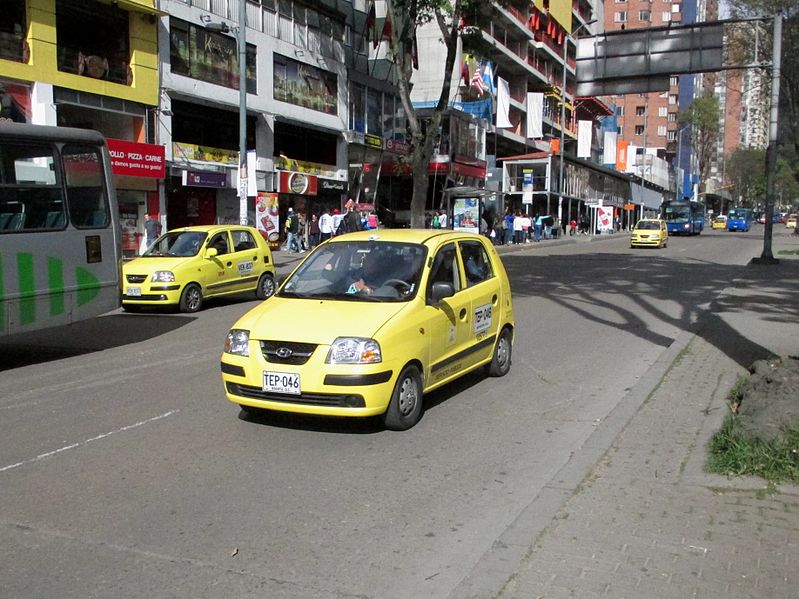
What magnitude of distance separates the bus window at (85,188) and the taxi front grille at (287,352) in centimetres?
498

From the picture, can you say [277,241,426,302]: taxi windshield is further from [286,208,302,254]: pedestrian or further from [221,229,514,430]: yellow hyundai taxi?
[286,208,302,254]: pedestrian

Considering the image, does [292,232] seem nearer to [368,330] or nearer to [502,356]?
[502,356]

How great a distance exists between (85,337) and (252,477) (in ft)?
24.1

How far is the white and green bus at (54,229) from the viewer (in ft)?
29.5

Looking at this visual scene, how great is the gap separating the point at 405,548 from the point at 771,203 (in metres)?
24.8

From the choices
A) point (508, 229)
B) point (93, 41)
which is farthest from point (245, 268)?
point (508, 229)

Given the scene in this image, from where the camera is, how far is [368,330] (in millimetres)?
6074

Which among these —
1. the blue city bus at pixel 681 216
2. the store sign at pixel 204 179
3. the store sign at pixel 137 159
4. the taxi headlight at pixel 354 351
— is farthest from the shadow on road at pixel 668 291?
the blue city bus at pixel 681 216

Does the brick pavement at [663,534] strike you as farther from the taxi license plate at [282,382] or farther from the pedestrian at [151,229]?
the pedestrian at [151,229]

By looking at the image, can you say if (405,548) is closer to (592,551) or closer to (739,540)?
(592,551)

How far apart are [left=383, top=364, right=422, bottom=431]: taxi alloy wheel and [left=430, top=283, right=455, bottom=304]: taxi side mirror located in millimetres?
676

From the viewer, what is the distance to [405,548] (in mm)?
4246

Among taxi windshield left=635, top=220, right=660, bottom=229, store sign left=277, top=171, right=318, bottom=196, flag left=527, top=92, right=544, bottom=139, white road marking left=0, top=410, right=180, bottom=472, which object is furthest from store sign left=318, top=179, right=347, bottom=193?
white road marking left=0, top=410, right=180, bottom=472

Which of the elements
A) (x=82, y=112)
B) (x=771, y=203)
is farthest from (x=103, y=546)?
(x=771, y=203)
